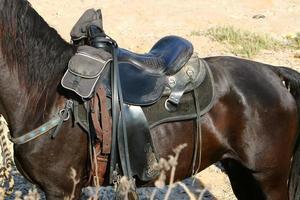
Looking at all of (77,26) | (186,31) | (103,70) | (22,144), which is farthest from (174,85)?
(186,31)

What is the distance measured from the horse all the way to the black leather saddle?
0.75ft

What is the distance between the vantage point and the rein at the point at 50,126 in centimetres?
308

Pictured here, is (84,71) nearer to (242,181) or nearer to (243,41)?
(242,181)

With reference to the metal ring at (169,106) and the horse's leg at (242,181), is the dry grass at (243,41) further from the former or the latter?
the metal ring at (169,106)

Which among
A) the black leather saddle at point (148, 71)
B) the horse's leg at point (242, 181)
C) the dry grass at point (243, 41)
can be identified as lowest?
the dry grass at point (243, 41)

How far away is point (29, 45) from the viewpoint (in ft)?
10.2

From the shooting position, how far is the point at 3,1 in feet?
9.78

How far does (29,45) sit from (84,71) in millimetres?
342

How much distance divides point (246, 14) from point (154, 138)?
1086 cm

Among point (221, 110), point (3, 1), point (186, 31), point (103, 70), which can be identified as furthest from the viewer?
point (186, 31)

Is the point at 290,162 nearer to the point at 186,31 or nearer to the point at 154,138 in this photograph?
the point at 154,138

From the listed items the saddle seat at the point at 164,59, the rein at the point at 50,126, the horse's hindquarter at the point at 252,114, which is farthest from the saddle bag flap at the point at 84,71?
the horse's hindquarter at the point at 252,114

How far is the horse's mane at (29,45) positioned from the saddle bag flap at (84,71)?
0.13 m

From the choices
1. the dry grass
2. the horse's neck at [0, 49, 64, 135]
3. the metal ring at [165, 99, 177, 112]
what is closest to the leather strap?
the horse's neck at [0, 49, 64, 135]
